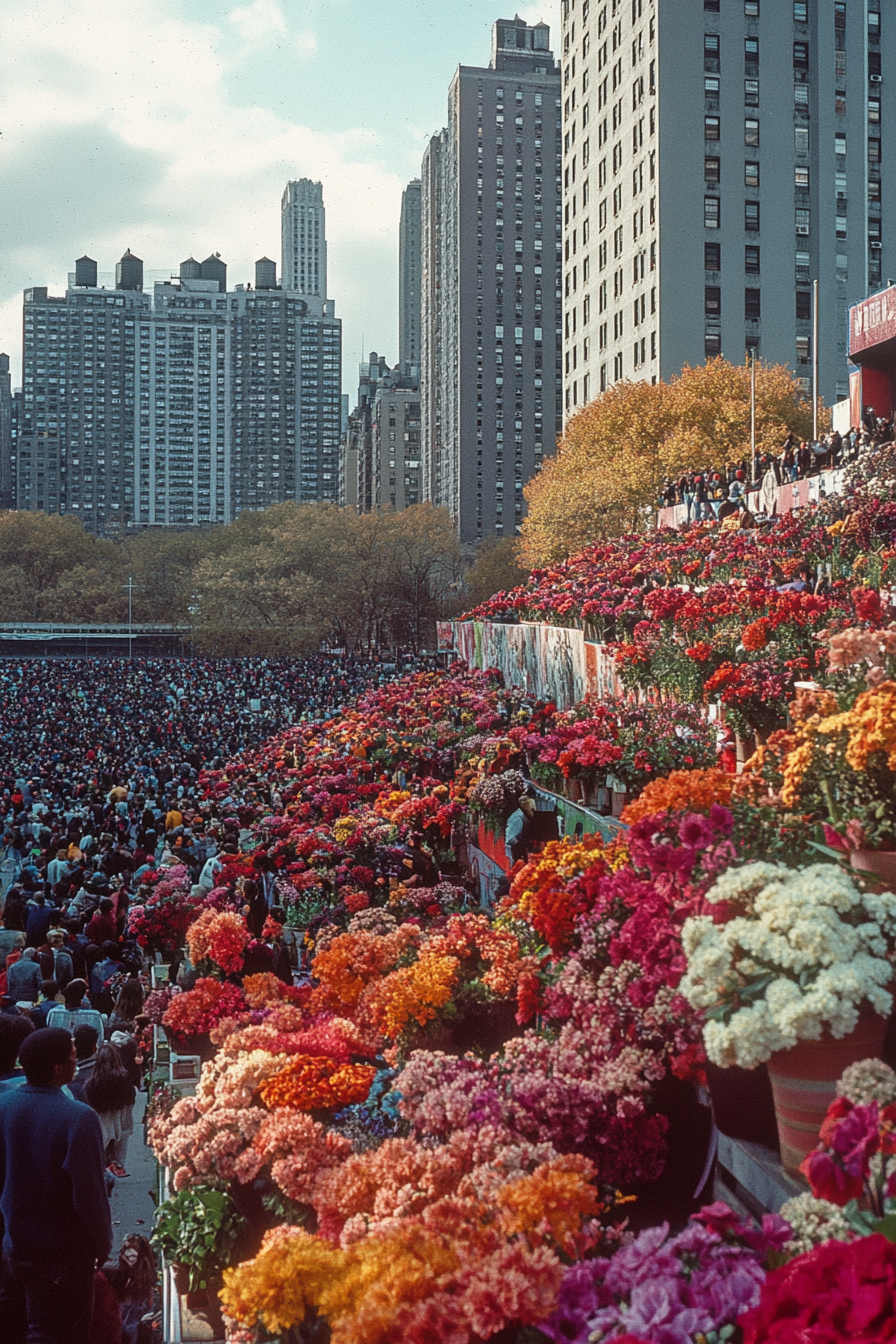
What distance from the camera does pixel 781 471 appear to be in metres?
23.6

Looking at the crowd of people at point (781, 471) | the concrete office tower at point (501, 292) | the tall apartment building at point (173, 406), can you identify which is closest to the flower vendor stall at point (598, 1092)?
the crowd of people at point (781, 471)

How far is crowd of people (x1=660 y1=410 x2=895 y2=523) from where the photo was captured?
20.8 m

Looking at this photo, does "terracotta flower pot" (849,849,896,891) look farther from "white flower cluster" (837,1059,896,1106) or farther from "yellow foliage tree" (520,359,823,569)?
"yellow foliage tree" (520,359,823,569)

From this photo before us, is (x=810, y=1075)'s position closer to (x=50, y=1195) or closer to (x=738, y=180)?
(x=50, y=1195)

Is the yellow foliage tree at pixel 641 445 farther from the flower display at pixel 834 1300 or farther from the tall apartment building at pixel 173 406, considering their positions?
the tall apartment building at pixel 173 406

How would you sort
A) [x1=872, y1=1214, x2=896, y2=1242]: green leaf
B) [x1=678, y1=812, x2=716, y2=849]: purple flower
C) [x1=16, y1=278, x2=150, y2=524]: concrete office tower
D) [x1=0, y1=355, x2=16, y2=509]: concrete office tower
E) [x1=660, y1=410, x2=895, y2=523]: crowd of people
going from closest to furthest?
[x1=872, y1=1214, x2=896, y2=1242]: green leaf < [x1=678, y1=812, x2=716, y2=849]: purple flower < [x1=660, y1=410, x2=895, y2=523]: crowd of people < [x1=16, y1=278, x2=150, y2=524]: concrete office tower < [x1=0, y1=355, x2=16, y2=509]: concrete office tower

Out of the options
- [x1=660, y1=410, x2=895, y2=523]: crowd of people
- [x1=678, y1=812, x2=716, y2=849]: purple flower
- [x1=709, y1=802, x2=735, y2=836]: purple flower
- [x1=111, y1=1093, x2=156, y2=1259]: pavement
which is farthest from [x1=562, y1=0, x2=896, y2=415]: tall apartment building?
[x1=678, y1=812, x2=716, y2=849]: purple flower

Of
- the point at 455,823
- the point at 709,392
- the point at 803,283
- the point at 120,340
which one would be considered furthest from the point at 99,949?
the point at 120,340

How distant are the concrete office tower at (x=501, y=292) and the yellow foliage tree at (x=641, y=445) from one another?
260ft

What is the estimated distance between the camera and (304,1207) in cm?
440

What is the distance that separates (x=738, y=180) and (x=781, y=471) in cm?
3999

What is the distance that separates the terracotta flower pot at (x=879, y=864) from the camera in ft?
13.8

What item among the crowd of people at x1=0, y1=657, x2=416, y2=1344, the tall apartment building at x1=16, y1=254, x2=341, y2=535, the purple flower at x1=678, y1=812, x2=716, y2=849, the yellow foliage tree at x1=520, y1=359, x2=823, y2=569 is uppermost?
the tall apartment building at x1=16, y1=254, x2=341, y2=535

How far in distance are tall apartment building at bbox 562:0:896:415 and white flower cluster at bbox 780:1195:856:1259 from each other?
54.8m
